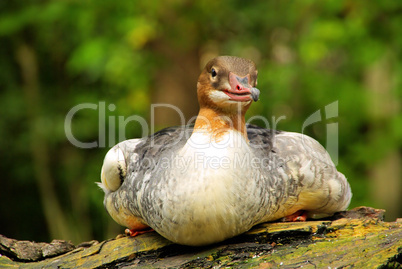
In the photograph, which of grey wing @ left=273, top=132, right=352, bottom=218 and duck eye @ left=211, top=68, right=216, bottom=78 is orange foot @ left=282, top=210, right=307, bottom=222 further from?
duck eye @ left=211, top=68, right=216, bottom=78

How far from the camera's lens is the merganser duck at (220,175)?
12.1 feet

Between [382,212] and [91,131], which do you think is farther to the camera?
[91,131]

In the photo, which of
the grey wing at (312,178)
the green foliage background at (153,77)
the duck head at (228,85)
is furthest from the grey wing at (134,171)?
the green foliage background at (153,77)

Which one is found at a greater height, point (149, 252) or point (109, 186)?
point (109, 186)

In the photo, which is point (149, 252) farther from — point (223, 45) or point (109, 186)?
point (223, 45)

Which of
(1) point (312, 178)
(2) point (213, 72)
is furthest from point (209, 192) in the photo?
(1) point (312, 178)

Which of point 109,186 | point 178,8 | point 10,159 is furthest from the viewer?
point 10,159

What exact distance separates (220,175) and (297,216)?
1.23 m

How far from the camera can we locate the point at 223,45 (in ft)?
30.6

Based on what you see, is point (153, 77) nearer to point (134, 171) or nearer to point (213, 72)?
point (134, 171)

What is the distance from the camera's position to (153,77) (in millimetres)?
8523

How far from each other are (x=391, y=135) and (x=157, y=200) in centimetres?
563

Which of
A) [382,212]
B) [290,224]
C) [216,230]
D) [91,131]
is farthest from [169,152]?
[91,131]

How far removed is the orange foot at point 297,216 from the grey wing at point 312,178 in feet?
0.22
